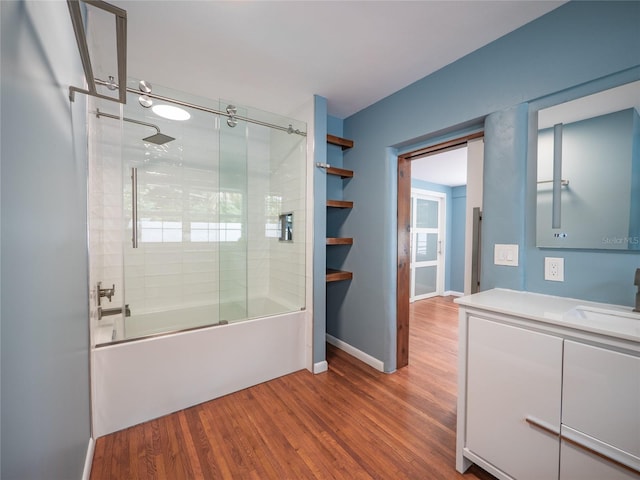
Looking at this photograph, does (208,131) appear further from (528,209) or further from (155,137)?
(528,209)

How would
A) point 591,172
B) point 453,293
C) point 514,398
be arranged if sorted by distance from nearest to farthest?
point 514,398 < point 591,172 < point 453,293

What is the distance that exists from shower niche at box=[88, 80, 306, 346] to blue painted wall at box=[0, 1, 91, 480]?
2.76ft

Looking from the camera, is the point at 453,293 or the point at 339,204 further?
the point at 453,293

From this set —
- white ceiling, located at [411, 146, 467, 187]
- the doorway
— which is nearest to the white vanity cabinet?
white ceiling, located at [411, 146, 467, 187]

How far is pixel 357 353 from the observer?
8.96 feet

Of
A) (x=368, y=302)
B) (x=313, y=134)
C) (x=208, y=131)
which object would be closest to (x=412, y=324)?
(x=368, y=302)

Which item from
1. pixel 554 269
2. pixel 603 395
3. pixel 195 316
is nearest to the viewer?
pixel 603 395

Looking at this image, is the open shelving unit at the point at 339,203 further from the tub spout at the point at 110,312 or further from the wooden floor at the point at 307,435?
the tub spout at the point at 110,312

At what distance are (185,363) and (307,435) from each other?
3.28ft

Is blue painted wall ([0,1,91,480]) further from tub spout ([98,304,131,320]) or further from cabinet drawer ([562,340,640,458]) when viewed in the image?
cabinet drawer ([562,340,640,458])

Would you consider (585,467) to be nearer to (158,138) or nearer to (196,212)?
(196,212)

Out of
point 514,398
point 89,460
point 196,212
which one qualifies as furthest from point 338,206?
point 89,460

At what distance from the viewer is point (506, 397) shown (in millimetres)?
1239

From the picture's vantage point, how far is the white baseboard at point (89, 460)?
1291mm
